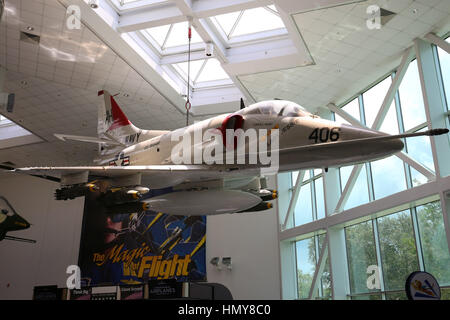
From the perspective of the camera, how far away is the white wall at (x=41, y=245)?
2014 centimetres

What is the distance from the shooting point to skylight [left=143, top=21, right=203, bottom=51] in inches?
523

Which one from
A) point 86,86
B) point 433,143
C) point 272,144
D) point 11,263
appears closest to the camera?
point 272,144

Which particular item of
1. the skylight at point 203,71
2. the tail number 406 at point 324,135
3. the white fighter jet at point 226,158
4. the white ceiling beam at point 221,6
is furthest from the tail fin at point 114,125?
the skylight at point 203,71

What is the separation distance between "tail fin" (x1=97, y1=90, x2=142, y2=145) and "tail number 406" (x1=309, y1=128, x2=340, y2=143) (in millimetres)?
4574

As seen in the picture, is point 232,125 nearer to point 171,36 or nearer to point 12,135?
point 171,36

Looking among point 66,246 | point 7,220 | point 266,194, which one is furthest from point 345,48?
point 66,246

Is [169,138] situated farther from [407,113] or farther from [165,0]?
[407,113]

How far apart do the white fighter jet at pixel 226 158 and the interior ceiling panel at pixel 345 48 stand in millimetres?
4483

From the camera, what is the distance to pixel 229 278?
16328 mm

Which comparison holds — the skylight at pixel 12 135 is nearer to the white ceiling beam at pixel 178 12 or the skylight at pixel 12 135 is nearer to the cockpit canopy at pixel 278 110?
the white ceiling beam at pixel 178 12

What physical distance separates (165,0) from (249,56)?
3.09 metres

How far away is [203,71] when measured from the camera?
1544cm
